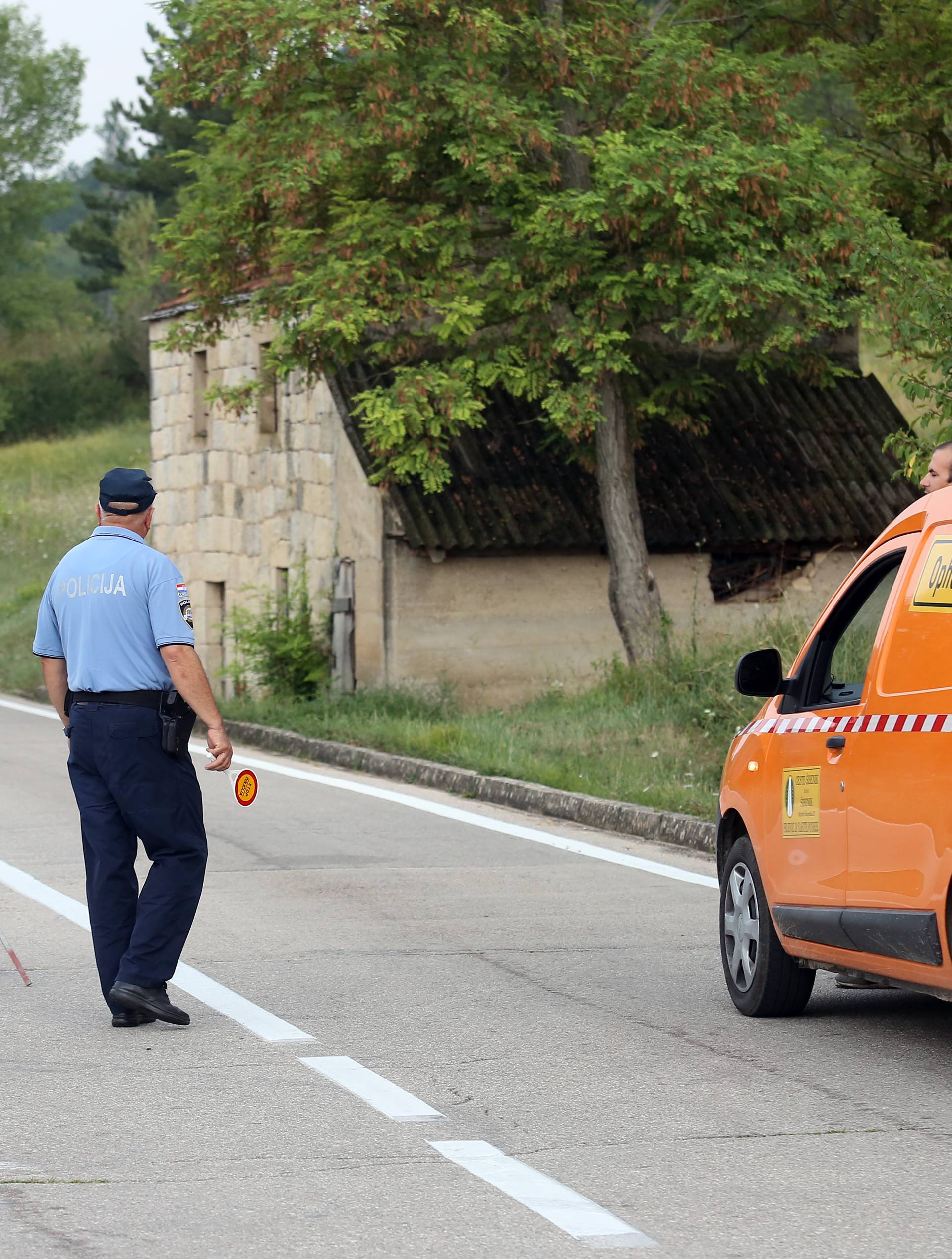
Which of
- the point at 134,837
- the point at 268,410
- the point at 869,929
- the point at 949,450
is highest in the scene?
the point at 268,410

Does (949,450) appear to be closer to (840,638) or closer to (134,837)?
(840,638)

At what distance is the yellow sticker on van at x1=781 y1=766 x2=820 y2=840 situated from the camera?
273 inches

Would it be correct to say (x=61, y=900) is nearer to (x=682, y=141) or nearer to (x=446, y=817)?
(x=446, y=817)

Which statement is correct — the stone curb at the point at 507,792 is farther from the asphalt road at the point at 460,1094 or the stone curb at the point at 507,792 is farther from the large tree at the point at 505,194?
the large tree at the point at 505,194

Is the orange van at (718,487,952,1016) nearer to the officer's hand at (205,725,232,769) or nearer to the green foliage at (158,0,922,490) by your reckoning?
the officer's hand at (205,725,232,769)

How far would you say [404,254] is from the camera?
64.6ft

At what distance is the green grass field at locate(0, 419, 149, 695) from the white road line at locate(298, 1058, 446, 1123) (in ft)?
75.3

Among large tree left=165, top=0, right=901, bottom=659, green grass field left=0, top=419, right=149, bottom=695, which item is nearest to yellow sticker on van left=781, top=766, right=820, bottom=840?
large tree left=165, top=0, right=901, bottom=659

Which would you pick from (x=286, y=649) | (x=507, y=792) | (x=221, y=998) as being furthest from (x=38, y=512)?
(x=221, y=998)

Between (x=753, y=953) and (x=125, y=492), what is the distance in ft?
9.68

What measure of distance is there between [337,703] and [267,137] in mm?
6009

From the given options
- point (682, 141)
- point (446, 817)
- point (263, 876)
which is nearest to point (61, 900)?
point (263, 876)

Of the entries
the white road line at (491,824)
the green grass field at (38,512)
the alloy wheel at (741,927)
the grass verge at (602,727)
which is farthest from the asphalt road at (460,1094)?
the green grass field at (38,512)

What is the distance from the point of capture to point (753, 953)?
7.45m
